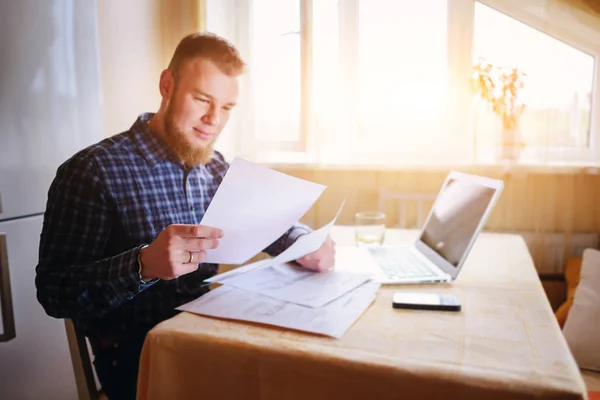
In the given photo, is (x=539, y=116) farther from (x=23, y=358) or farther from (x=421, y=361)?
(x=23, y=358)

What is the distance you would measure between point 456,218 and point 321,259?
38 centimetres

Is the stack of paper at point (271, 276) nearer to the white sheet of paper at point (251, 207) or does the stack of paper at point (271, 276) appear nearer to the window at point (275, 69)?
the white sheet of paper at point (251, 207)

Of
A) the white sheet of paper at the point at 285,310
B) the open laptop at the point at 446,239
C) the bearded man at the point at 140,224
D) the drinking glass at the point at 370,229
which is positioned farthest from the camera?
the drinking glass at the point at 370,229

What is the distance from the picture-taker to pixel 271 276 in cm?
101

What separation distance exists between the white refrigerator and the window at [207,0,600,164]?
2.89 feet

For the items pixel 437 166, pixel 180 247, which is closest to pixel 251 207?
pixel 180 247

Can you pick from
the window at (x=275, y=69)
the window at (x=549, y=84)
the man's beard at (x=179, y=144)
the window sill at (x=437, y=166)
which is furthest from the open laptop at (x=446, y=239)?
the window at (x=275, y=69)

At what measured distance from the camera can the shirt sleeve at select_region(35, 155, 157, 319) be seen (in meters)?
0.88

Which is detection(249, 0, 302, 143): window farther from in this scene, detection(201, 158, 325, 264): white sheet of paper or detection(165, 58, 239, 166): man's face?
detection(201, 158, 325, 264): white sheet of paper

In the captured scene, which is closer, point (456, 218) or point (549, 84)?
point (456, 218)

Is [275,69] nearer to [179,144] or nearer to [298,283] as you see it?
[179,144]

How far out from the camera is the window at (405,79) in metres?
1.83

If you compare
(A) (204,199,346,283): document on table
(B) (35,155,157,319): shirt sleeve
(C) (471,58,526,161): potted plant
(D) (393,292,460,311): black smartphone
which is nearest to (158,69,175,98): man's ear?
(B) (35,155,157,319): shirt sleeve

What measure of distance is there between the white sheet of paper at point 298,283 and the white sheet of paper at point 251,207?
0.06m
